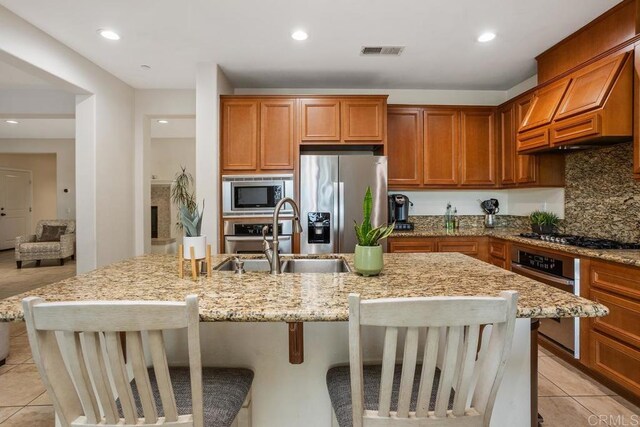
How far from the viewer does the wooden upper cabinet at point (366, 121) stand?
11.8 feet

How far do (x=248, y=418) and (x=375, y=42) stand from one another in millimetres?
2896

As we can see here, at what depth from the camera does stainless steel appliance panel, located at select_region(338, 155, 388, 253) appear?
3461 mm

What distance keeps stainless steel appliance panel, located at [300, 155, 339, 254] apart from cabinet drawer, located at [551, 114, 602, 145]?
6.25 feet

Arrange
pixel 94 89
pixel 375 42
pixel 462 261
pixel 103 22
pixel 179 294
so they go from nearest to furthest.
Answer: pixel 179 294, pixel 462 261, pixel 103 22, pixel 375 42, pixel 94 89

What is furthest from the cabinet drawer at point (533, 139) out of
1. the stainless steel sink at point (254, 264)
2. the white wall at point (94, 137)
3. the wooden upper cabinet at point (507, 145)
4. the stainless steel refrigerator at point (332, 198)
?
the white wall at point (94, 137)

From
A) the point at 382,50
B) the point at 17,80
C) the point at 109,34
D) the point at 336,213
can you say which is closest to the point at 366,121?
the point at 382,50

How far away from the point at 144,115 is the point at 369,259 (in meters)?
3.97

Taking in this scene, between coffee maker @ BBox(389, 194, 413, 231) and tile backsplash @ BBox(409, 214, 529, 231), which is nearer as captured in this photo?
coffee maker @ BBox(389, 194, 413, 231)

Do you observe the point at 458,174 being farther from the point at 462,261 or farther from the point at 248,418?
the point at 248,418

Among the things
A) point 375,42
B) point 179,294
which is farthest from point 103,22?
point 179,294

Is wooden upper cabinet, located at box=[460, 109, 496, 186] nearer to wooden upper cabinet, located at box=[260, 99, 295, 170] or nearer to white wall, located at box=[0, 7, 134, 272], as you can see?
wooden upper cabinet, located at box=[260, 99, 295, 170]

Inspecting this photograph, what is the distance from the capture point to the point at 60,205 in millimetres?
7652

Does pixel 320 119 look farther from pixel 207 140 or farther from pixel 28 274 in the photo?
pixel 28 274

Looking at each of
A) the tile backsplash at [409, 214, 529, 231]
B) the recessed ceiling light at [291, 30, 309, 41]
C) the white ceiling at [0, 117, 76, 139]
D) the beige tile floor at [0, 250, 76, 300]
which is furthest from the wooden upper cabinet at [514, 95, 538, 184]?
the white ceiling at [0, 117, 76, 139]
